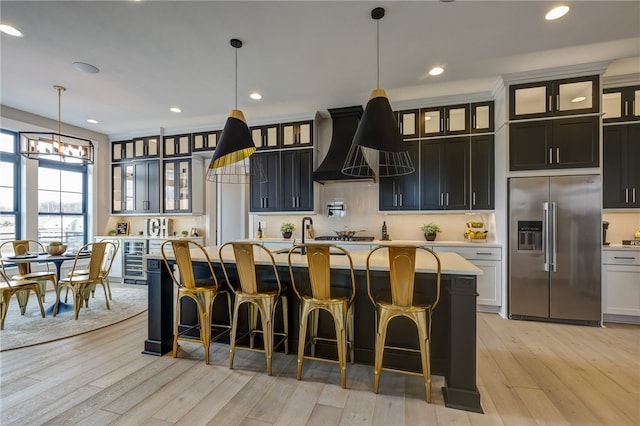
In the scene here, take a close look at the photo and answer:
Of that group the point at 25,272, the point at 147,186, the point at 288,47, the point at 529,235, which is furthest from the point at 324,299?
the point at 147,186

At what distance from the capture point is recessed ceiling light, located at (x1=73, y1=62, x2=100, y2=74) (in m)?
3.32

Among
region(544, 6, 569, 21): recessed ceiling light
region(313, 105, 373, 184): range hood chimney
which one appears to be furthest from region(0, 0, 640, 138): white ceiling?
region(313, 105, 373, 184): range hood chimney

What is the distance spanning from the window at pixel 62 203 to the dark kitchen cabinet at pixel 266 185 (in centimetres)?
363

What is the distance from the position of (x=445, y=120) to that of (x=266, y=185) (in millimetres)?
3067

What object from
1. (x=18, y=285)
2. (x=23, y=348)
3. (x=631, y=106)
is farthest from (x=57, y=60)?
(x=631, y=106)

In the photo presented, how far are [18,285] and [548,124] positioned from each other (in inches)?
264

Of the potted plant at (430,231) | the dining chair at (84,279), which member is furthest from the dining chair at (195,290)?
the potted plant at (430,231)

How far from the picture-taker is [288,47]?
9.91 feet

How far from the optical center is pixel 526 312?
372 cm

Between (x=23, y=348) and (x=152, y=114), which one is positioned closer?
(x=23, y=348)

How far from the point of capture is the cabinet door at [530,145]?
12.1ft

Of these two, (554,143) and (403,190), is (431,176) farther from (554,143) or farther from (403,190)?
(554,143)

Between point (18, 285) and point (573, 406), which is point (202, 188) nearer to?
point (18, 285)

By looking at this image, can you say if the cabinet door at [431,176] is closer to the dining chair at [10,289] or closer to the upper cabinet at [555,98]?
the upper cabinet at [555,98]
